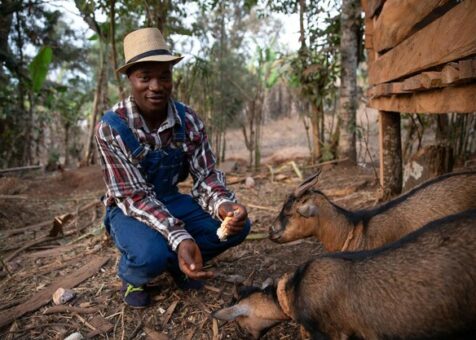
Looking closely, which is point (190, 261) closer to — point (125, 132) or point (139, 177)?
point (139, 177)

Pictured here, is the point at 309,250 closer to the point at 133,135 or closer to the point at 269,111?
the point at 133,135

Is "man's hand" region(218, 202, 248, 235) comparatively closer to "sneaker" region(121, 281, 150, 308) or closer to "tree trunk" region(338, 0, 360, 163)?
"sneaker" region(121, 281, 150, 308)

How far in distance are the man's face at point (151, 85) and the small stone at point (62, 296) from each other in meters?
1.70

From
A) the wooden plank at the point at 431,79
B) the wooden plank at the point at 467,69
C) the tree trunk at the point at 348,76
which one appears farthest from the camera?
the tree trunk at the point at 348,76

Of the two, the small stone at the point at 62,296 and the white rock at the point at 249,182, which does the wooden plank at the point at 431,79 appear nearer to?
the small stone at the point at 62,296

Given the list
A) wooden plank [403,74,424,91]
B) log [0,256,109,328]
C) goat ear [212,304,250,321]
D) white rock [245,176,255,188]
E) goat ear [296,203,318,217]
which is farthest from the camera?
white rock [245,176,255,188]

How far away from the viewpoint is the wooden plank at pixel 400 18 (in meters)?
3.14

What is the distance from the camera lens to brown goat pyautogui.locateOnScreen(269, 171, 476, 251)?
10.5 feet

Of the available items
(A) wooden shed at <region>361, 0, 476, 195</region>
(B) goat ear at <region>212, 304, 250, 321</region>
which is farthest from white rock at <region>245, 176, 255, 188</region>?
(B) goat ear at <region>212, 304, 250, 321</region>

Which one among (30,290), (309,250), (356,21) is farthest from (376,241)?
(356,21)

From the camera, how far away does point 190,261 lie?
2.82 m

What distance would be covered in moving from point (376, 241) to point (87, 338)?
2407 millimetres

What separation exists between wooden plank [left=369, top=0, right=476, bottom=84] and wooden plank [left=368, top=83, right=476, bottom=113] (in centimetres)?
19

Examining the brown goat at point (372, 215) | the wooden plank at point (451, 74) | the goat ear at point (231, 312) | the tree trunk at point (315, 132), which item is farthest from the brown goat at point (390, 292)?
the tree trunk at point (315, 132)
